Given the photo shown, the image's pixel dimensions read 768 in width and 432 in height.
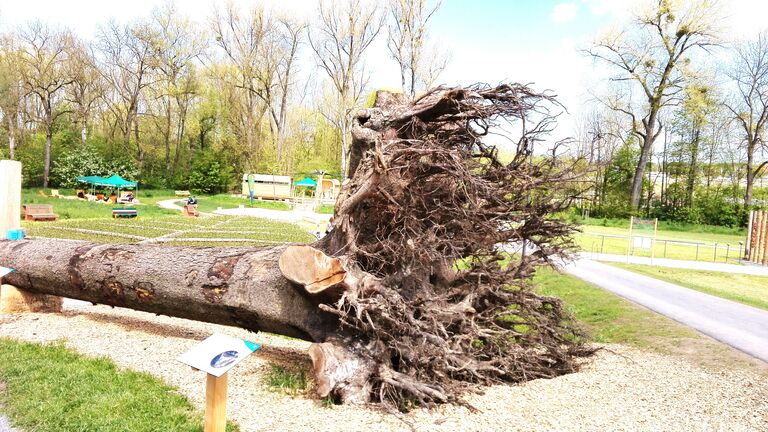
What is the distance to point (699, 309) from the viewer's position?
24.6 feet

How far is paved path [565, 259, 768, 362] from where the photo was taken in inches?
233

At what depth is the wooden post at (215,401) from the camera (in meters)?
2.85

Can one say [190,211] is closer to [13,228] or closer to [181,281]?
[13,228]

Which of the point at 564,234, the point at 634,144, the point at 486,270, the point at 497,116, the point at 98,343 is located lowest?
the point at 98,343

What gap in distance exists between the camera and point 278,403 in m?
3.89

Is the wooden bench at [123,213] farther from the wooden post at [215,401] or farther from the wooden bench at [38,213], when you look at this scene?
the wooden post at [215,401]

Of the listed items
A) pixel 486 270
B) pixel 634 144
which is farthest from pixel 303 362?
pixel 634 144

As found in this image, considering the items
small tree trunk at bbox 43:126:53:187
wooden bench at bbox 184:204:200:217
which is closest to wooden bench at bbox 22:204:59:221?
wooden bench at bbox 184:204:200:217

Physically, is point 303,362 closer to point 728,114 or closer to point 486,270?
point 486,270

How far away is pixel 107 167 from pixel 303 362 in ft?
118

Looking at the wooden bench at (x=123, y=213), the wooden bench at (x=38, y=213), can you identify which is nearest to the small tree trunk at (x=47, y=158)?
the wooden bench at (x=123, y=213)

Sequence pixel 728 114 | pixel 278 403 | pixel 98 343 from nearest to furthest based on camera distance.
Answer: pixel 278 403 → pixel 98 343 → pixel 728 114

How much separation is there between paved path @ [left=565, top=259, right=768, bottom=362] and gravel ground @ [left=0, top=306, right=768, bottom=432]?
120 centimetres

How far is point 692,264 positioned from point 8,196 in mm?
15725
